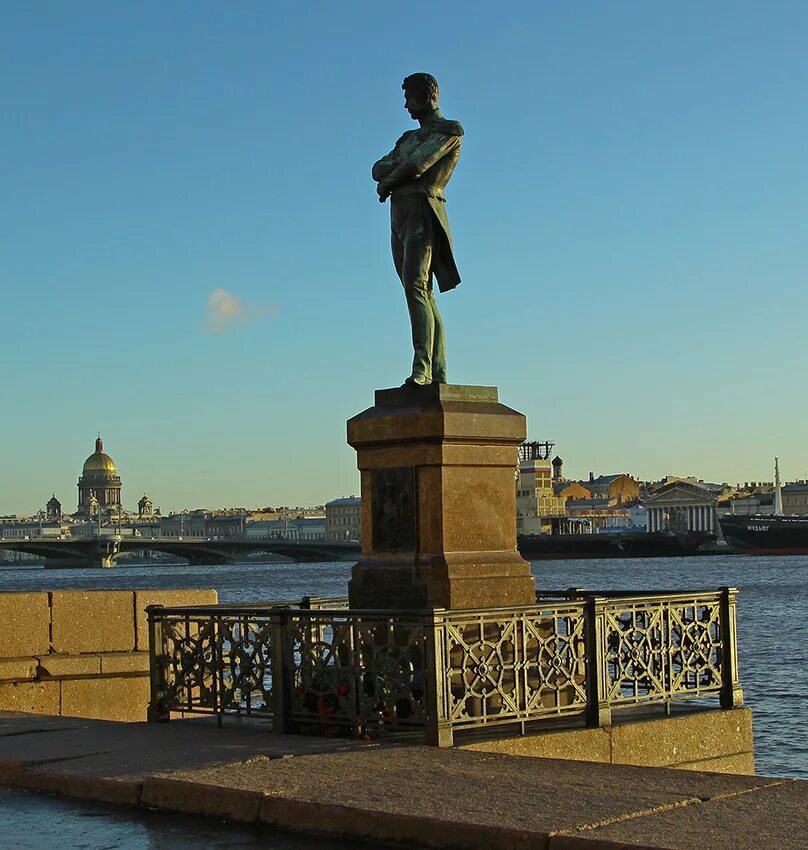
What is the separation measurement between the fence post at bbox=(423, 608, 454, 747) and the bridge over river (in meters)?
117

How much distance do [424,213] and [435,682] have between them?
3326mm

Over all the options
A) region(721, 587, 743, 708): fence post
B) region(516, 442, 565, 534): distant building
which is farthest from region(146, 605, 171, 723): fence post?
region(516, 442, 565, 534): distant building

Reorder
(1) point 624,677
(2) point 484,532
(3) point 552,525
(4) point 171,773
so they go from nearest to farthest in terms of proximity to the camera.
→ 1. (4) point 171,773
2. (1) point 624,677
3. (2) point 484,532
4. (3) point 552,525

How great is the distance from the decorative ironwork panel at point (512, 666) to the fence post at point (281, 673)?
90 centimetres

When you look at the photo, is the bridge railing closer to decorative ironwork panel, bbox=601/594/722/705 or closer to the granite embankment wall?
decorative ironwork panel, bbox=601/594/722/705

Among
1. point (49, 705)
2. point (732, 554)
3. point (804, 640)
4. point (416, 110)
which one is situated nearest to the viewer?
point (416, 110)

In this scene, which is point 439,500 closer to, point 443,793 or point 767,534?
point 443,793

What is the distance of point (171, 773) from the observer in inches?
271

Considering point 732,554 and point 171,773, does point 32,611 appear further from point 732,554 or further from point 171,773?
point 732,554

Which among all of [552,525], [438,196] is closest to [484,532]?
[438,196]

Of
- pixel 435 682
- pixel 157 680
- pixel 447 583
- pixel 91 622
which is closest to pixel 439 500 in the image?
pixel 447 583

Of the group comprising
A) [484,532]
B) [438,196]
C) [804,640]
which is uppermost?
[438,196]

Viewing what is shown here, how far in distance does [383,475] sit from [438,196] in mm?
1841

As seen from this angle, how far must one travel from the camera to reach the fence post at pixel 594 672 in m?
8.34
